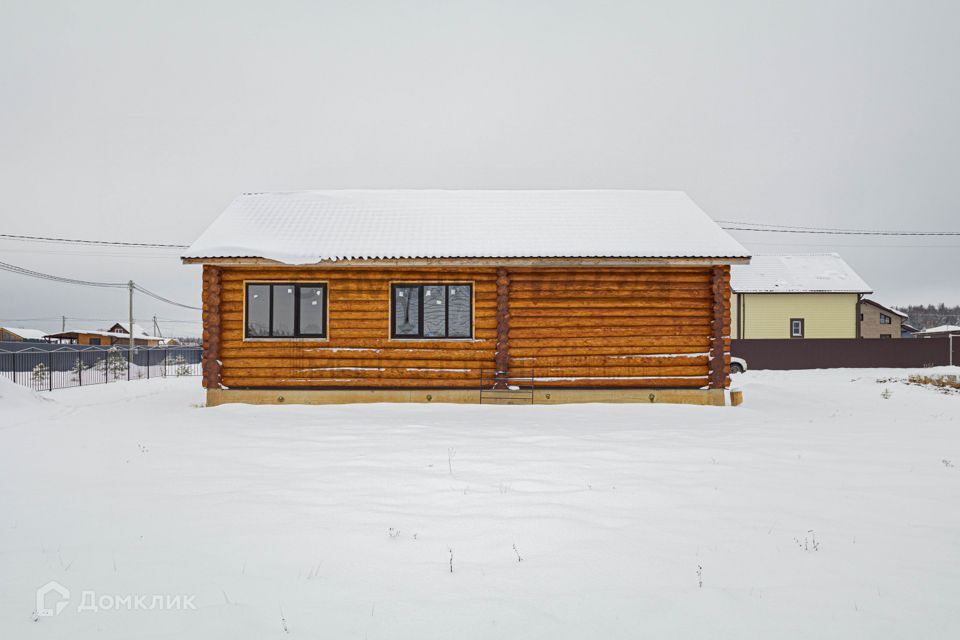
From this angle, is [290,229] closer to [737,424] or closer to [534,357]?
[534,357]

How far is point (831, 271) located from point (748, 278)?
209 inches

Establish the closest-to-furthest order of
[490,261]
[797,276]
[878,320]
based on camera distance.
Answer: [490,261] < [797,276] < [878,320]

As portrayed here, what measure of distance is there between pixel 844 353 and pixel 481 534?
2698 cm

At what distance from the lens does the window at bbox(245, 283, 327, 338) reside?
11.6 m

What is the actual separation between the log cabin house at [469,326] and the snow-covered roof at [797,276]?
2103 cm

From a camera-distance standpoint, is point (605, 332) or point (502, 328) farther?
point (605, 332)

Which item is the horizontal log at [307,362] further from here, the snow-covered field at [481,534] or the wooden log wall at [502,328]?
the snow-covered field at [481,534]

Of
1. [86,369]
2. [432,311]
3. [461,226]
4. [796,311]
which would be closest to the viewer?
[432,311]

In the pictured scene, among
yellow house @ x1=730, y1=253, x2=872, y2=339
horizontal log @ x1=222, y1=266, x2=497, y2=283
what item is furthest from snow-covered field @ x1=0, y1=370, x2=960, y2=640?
yellow house @ x1=730, y1=253, x2=872, y2=339

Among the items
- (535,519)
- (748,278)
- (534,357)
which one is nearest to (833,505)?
(535,519)

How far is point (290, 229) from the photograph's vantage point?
1229 centimetres

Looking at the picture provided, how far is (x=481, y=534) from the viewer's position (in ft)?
13.5

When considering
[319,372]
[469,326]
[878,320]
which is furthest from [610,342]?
[878,320]

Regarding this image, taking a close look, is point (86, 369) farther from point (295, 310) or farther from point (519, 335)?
point (519, 335)
